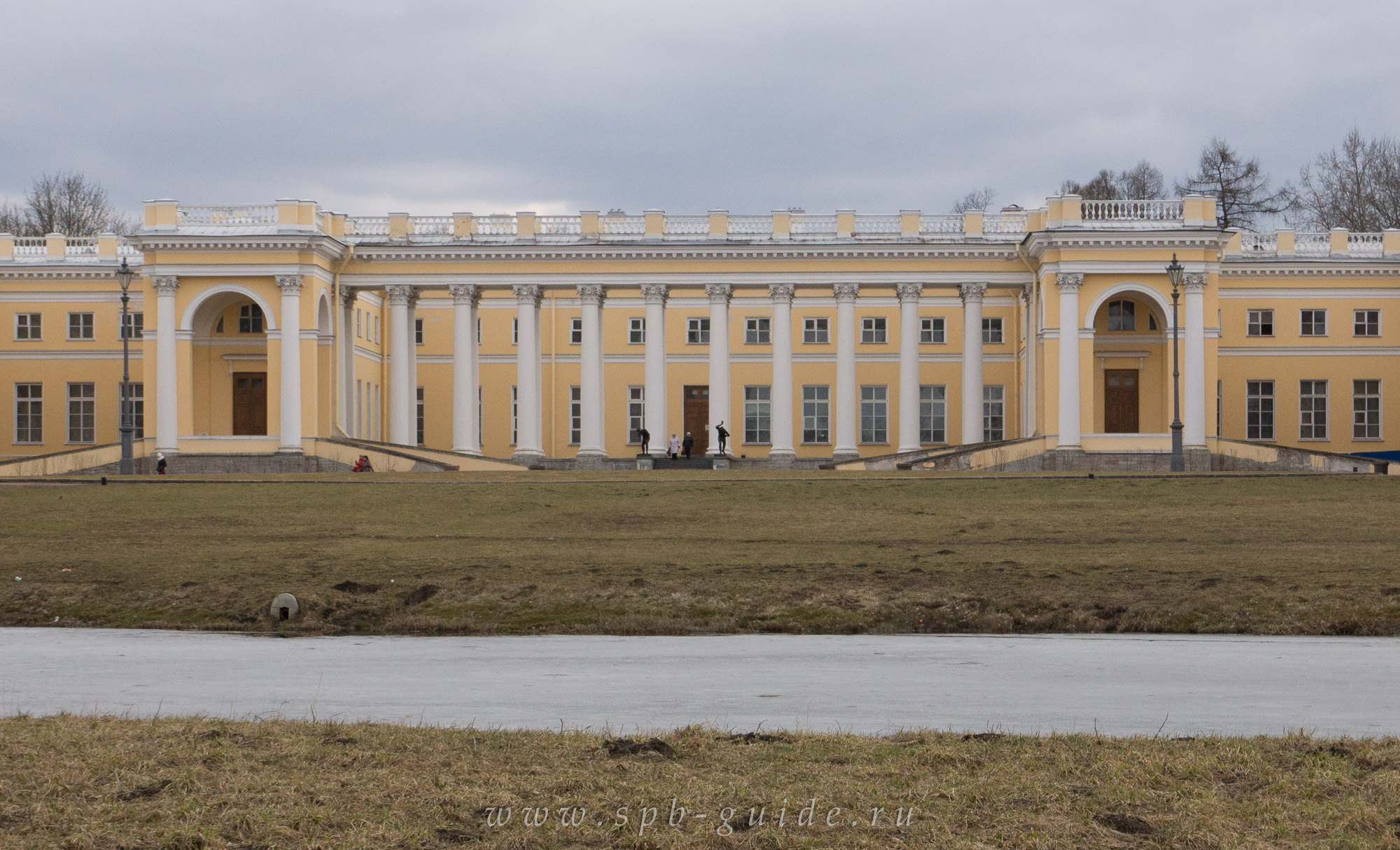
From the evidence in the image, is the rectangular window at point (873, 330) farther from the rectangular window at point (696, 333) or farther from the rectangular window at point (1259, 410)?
the rectangular window at point (1259, 410)

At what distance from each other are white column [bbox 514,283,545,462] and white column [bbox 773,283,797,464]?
8.89 m

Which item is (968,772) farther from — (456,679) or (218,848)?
(456,679)

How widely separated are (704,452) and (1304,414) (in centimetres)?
2537

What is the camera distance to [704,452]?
65688mm

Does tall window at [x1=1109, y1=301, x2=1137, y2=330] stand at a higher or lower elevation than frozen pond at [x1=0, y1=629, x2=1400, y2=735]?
higher

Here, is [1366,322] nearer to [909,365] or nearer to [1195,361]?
[1195,361]

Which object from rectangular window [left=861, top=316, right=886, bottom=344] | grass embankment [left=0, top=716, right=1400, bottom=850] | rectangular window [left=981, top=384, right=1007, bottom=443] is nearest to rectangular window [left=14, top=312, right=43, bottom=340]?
rectangular window [left=861, top=316, right=886, bottom=344]

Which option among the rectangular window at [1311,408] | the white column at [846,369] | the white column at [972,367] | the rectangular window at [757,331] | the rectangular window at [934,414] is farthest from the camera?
the rectangular window at [757,331]

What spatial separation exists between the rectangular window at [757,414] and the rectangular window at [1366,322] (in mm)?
24672

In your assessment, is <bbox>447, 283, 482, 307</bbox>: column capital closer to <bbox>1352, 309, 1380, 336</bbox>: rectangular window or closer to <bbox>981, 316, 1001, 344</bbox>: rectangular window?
<bbox>981, 316, 1001, 344</bbox>: rectangular window

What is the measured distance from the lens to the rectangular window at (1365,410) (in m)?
61.6

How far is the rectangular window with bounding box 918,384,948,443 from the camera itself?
217 feet

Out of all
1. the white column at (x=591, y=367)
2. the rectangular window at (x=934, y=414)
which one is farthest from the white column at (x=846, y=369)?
the rectangular window at (x=934, y=414)

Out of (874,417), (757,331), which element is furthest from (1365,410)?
(757,331)
